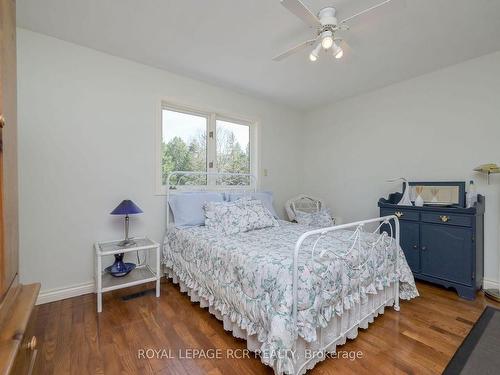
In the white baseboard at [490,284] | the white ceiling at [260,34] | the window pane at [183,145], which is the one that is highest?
the white ceiling at [260,34]

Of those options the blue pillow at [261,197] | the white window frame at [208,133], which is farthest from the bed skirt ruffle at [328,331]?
the white window frame at [208,133]

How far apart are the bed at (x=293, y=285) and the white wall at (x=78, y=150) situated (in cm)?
86

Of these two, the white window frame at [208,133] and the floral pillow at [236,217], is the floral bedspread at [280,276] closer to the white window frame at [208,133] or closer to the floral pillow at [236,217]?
the floral pillow at [236,217]

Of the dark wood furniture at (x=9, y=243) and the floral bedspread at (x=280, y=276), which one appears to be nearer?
the dark wood furniture at (x=9, y=243)

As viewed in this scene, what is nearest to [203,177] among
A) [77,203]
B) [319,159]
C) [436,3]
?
[77,203]

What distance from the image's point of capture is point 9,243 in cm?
84

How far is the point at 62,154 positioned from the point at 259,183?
7.84 feet

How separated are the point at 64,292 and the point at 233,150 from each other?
2.47 m

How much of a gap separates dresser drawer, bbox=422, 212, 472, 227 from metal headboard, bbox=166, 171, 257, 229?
2125 mm

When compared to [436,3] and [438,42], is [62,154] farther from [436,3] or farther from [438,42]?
[438,42]

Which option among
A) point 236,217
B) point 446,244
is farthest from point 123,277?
point 446,244

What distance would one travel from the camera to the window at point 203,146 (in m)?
2.94

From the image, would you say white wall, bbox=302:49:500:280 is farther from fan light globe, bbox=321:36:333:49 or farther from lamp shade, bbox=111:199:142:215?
lamp shade, bbox=111:199:142:215

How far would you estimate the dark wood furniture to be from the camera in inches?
26.9
